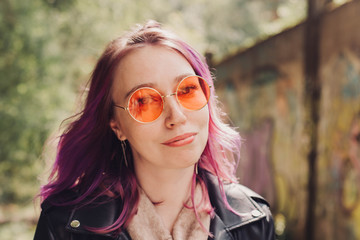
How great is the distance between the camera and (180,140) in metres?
1.61

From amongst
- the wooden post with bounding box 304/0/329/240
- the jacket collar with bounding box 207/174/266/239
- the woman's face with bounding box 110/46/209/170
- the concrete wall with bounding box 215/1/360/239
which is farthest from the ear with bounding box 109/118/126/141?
the wooden post with bounding box 304/0/329/240

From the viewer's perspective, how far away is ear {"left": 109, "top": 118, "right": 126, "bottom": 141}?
6.11ft

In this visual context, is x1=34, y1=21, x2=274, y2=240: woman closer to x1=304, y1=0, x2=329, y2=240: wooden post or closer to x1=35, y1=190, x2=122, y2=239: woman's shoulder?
x1=35, y1=190, x2=122, y2=239: woman's shoulder

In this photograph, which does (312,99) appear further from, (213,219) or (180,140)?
(180,140)

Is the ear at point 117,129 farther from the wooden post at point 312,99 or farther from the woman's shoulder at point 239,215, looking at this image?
the wooden post at point 312,99

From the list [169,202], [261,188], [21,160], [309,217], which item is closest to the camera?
[169,202]

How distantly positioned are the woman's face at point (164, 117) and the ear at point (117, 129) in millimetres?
153

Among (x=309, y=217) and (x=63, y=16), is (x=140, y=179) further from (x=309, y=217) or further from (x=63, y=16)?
(x=63, y=16)

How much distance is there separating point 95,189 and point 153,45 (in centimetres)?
83

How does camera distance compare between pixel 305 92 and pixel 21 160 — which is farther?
pixel 21 160

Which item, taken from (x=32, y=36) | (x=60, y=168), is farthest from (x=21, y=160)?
(x=60, y=168)

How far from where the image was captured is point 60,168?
6.52 feet

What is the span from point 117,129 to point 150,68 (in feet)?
1.43

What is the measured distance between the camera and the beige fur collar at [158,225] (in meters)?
1.71
